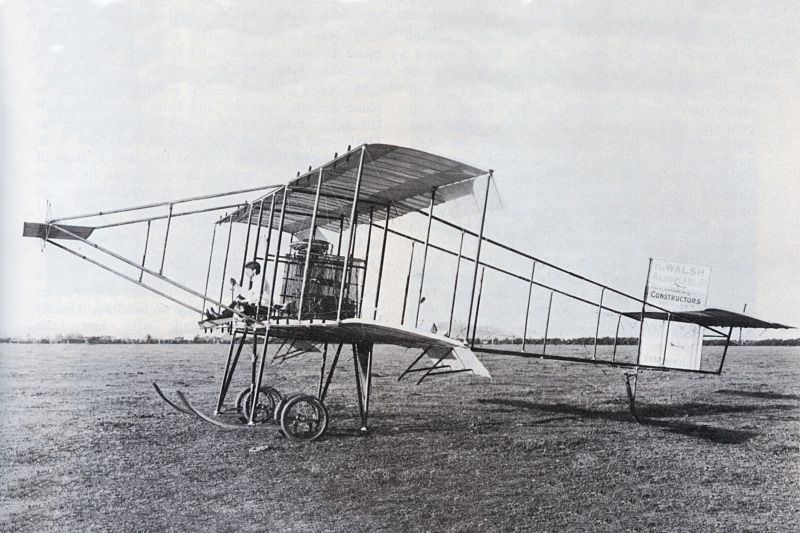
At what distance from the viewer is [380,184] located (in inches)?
376

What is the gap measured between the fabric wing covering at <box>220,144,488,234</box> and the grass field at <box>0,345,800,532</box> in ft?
11.9

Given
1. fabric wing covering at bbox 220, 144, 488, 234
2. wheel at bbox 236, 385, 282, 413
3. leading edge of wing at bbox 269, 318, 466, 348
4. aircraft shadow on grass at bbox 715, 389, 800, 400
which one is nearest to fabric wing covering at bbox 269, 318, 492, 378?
leading edge of wing at bbox 269, 318, 466, 348

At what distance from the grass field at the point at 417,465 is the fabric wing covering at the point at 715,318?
1.82 m

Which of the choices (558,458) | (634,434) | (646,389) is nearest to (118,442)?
(558,458)

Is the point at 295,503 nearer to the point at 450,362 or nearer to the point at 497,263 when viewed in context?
the point at 450,362

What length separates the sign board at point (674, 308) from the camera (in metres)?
11.6

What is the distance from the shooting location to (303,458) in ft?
28.2

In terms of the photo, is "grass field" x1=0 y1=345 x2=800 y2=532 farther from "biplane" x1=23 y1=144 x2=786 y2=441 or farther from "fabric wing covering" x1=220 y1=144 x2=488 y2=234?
"fabric wing covering" x1=220 y1=144 x2=488 y2=234

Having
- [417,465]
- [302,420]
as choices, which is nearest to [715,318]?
[417,465]

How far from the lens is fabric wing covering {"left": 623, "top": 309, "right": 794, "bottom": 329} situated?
10734mm

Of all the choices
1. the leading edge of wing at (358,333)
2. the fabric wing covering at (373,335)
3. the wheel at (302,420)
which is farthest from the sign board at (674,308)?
the wheel at (302,420)

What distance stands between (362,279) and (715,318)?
6.23 metres

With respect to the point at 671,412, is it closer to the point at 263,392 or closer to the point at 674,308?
the point at 674,308

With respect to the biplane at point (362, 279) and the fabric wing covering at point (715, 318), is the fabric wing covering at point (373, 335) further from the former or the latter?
the fabric wing covering at point (715, 318)
